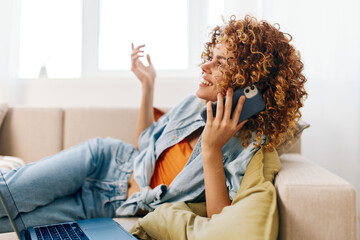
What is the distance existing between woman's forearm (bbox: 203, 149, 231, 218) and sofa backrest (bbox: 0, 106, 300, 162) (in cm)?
81

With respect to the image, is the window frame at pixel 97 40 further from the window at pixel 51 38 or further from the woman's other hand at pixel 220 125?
the woman's other hand at pixel 220 125

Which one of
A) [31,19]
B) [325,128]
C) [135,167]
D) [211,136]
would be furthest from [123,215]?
[31,19]

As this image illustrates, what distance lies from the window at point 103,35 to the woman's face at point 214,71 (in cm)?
118

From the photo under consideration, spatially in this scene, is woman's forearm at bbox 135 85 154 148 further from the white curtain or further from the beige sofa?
the white curtain

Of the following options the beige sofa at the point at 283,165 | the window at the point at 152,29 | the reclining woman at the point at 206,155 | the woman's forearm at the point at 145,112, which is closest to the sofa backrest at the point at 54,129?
the beige sofa at the point at 283,165

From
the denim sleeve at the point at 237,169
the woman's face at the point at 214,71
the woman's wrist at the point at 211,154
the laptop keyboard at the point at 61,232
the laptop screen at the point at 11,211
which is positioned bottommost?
the laptop keyboard at the point at 61,232

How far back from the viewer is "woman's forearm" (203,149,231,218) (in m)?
0.89

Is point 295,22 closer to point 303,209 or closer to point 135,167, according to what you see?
point 135,167

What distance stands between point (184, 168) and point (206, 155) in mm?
161

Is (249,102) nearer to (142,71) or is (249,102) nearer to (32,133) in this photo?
→ (142,71)

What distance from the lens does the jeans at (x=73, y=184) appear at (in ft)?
3.32

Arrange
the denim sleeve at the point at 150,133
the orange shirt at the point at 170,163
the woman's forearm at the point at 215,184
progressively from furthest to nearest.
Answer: the denim sleeve at the point at 150,133, the orange shirt at the point at 170,163, the woman's forearm at the point at 215,184

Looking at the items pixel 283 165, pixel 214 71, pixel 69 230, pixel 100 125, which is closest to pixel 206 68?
pixel 214 71

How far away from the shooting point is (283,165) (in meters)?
1.03
